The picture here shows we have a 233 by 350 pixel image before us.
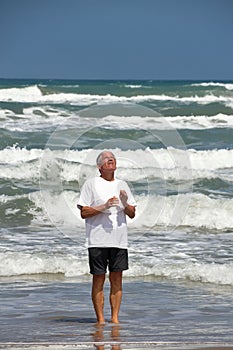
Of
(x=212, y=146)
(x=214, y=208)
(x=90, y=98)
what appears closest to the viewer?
(x=214, y=208)

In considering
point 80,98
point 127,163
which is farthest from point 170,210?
point 80,98

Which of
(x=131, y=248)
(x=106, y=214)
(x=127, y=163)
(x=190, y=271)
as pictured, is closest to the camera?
(x=106, y=214)

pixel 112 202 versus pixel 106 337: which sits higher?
pixel 112 202

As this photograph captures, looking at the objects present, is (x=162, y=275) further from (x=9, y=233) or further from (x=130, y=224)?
A: (x=9, y=233)

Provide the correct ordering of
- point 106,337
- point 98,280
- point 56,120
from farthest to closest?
1. point 56,120
2. point 98,280
3. point 106,337

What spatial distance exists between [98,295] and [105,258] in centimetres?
38

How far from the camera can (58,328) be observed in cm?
777

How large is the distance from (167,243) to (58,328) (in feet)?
16.1

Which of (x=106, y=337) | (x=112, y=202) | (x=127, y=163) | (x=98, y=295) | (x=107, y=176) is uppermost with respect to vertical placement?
(x=127, y=163)

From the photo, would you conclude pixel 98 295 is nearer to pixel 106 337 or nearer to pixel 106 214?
pixel 106 337

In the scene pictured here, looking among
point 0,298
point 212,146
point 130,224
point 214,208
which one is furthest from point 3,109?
point 0,298

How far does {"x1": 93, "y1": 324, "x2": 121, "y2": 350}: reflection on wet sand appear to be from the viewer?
693 cm

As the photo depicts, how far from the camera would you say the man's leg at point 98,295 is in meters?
7.77

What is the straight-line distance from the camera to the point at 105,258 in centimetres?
766
